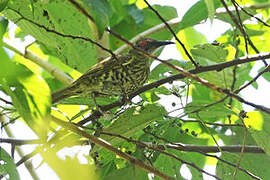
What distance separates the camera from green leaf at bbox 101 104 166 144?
2.71m

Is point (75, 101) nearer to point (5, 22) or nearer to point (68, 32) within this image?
point (68, 32)

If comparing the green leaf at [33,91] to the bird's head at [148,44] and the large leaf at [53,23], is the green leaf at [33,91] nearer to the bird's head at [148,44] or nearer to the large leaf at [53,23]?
the large leaf at [53,23]

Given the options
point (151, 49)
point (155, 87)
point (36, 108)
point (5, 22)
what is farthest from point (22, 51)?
point (36, 108)

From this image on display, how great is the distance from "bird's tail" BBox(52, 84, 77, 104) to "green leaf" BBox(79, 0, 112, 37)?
5.97 ft

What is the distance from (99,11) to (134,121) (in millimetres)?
1150

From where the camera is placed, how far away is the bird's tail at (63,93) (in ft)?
11.5

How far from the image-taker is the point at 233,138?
4195 millimetres

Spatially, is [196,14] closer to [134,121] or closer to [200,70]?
[200,70]

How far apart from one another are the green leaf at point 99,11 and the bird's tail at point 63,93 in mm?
1818

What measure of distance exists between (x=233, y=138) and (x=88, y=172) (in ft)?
Result: 9.93

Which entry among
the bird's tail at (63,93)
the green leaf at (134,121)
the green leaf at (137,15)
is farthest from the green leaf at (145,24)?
the green leaf at (134,121)

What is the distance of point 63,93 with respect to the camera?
3674 mm

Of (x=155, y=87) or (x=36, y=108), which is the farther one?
(x=155, y=87)

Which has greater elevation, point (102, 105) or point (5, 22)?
point (5, 22)
